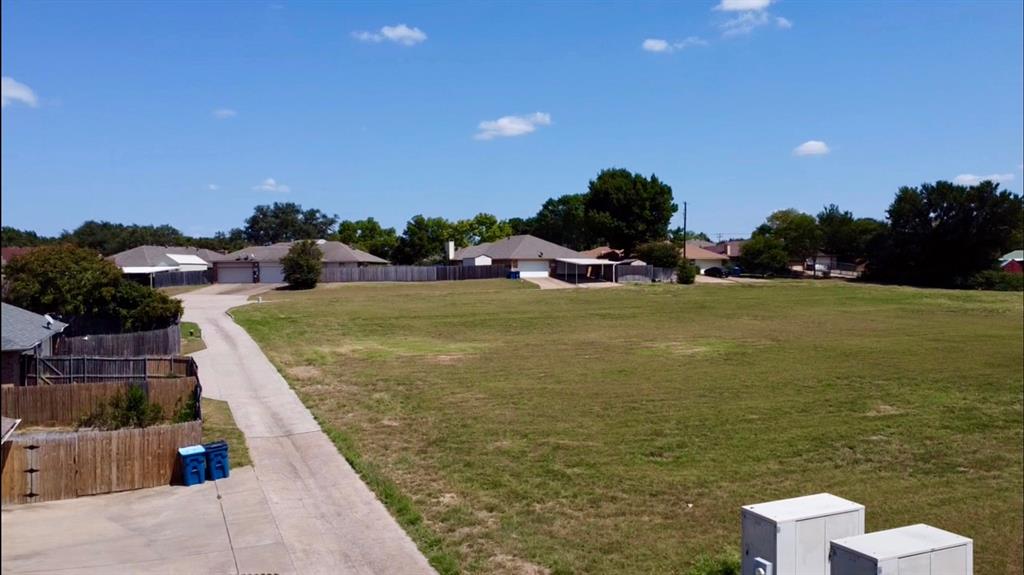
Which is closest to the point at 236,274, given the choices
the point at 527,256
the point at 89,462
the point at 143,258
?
the point at 527,256

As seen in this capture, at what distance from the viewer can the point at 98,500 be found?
15984 millimetres

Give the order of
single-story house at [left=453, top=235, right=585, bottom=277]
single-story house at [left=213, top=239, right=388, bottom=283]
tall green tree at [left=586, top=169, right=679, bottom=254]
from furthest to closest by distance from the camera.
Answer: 1. tall green tree at [left=586, top=169, right=679, bottom=254]
2. single-story house at [left=453, top=235, right=585, bottom=277]
3. single-story house at [left=213, top=239, right=388, bottom=283]

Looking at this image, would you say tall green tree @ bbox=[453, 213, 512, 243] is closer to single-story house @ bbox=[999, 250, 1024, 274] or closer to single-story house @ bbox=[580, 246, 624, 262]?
single-story house @ bbox=[580, 246, 624, 262]

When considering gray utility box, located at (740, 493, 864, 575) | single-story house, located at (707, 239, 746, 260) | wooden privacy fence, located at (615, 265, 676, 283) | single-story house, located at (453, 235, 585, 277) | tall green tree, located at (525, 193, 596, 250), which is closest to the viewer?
gray utility box, located at (740, 493, 864, 575)

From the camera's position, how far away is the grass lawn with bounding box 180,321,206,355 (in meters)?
35.3

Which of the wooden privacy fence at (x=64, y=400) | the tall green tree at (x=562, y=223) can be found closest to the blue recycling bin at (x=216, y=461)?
the wooden privacy fence at (x=64, y=400)

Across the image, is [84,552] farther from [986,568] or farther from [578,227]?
[578,227]

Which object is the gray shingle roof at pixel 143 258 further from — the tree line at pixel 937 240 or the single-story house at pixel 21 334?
the tree line at pixel 937 240

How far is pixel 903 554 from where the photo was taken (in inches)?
395

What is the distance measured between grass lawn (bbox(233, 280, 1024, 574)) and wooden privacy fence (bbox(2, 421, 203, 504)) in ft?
13.9

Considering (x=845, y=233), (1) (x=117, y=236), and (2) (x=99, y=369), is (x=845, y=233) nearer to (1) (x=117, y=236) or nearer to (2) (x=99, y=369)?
(1) (x=117, y=236)

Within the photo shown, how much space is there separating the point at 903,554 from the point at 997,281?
278 ft

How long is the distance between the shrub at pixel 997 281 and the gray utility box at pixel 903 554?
82.3 metres

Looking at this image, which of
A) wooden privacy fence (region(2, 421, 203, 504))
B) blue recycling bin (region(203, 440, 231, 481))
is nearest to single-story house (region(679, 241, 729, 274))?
blue recycling bin (region(203, 440, 231, 481))
